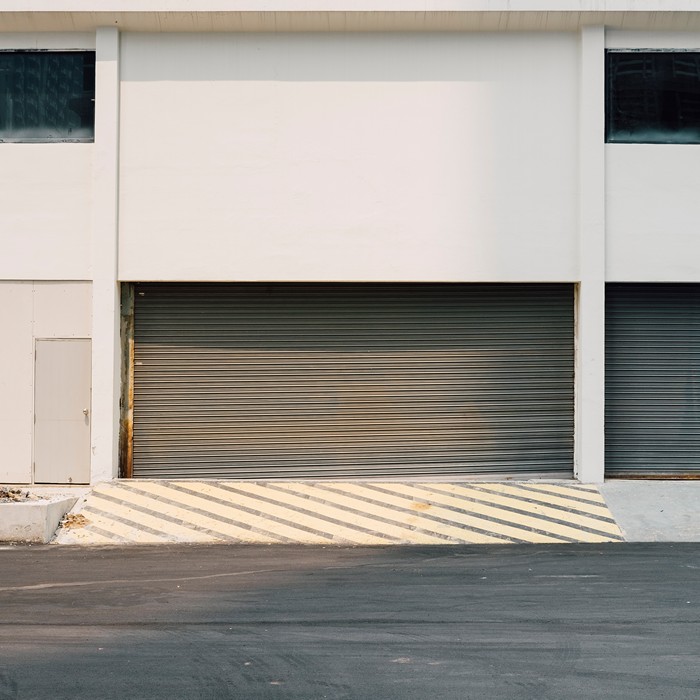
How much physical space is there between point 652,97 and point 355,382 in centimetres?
Result: 613

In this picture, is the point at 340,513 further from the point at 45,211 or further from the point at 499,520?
the point at 45,211

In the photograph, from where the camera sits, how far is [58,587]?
9.56m

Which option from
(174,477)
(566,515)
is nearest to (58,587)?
(174,477)

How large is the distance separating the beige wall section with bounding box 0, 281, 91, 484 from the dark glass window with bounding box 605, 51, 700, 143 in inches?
328

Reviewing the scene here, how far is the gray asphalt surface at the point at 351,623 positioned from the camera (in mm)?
6516

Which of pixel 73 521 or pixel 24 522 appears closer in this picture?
pixel 24 522

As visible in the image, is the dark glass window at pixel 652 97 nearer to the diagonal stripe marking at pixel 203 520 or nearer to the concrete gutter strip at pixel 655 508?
the concrete gutter strip at pixel 655 508

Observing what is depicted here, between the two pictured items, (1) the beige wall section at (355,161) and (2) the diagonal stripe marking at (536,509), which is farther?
(1) the beige wall section at (355,161)

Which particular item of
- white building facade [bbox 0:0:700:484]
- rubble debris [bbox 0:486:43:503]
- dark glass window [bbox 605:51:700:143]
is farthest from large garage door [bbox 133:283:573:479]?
dark glass window [bbox 605:51:700:143]

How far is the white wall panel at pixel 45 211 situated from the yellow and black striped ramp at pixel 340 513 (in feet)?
11.3

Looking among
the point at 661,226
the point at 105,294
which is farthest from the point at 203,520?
the point at 661,226

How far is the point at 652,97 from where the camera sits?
14.8 meters

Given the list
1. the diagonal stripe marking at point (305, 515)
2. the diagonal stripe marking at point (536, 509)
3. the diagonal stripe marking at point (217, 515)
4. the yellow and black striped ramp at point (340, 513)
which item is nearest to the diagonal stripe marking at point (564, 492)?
the yellow and black striped ramp at point (340, 513)

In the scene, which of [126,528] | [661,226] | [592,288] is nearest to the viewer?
[126,528]
